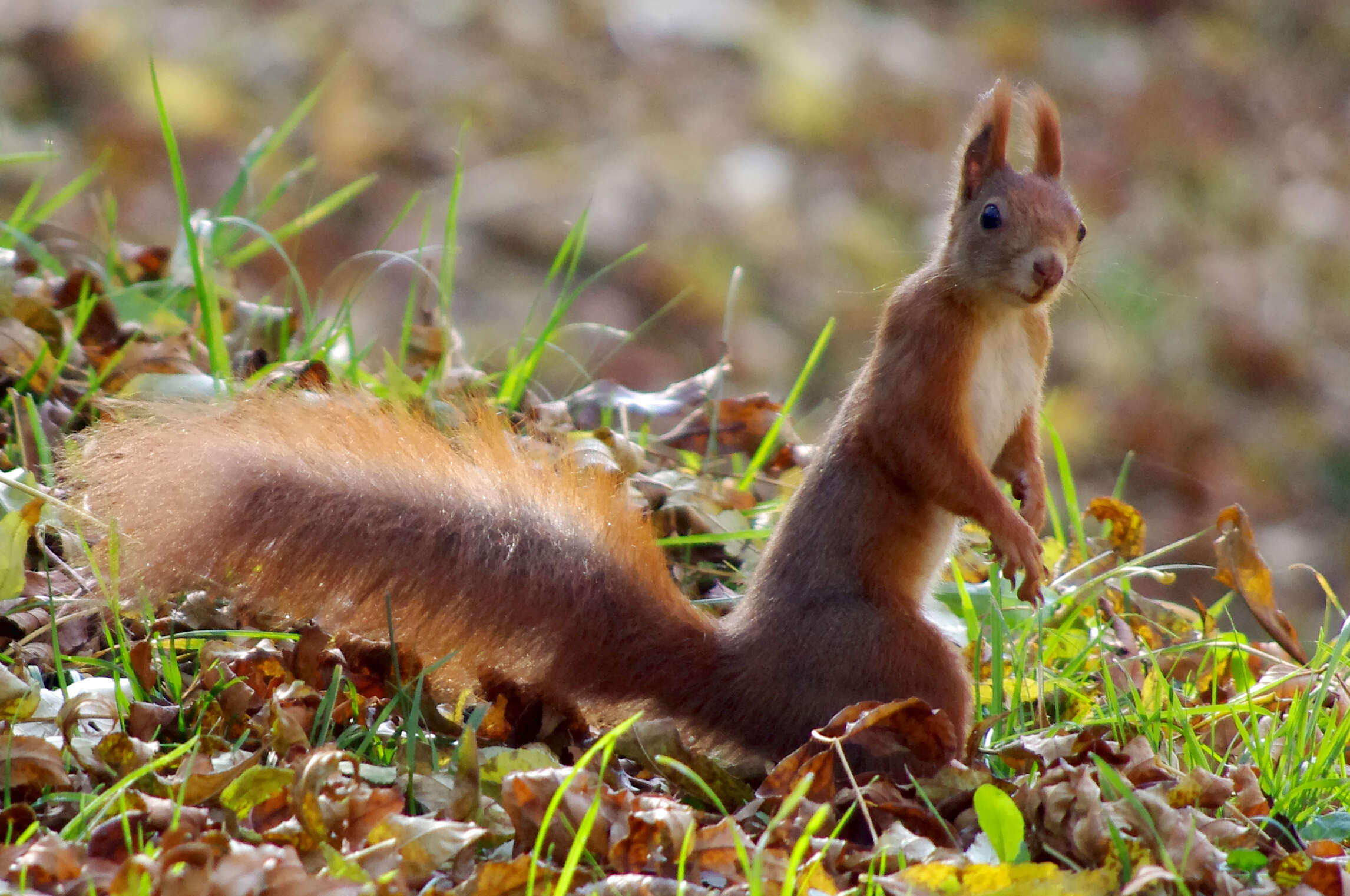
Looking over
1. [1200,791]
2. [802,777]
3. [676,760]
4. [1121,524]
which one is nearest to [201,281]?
[676,760]

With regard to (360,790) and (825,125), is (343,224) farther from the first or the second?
(360,790)

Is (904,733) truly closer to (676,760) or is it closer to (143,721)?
(676,760)

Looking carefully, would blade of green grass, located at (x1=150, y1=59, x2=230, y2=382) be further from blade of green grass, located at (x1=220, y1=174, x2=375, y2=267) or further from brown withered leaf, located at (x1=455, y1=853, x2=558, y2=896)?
brown withered leaf, located at (x1=455, y1=853, x2=558, y2=896)

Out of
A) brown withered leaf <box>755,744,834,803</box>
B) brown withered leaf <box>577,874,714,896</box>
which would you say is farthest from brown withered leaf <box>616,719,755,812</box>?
brown withered leaf <box>577,874,714,896</box>

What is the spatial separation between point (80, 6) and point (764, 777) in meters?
4.73

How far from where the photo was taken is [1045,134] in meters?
1.80

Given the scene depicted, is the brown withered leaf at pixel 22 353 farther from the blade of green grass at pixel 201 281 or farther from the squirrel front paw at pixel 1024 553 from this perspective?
the squirrel front paw at pixel 1024 553

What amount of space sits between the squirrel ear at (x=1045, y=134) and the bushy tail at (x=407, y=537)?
2.27ft

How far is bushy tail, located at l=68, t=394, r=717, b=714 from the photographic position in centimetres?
133

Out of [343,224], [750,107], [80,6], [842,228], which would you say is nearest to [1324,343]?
[842,228]

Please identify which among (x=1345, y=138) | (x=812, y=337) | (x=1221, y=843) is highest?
(x=1345, y=138)

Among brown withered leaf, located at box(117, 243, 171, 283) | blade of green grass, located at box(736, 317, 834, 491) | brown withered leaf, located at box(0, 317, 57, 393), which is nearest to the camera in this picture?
brown withered leaf, located at box(0, 317, 57, 393)

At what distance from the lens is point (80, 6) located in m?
5.23

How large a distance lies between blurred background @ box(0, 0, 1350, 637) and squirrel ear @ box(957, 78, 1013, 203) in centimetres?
239
